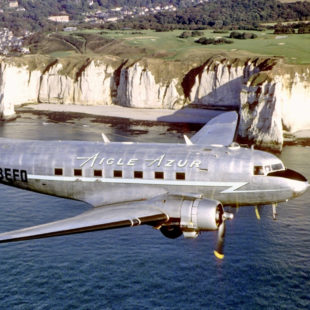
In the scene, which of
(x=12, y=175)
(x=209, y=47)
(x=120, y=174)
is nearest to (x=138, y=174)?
(x=120, y=174)

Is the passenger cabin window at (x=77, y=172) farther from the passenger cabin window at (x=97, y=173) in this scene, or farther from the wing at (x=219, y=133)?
the wing at (x=219, y=133)

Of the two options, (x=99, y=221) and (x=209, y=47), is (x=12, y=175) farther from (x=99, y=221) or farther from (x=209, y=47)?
(x=209, y=47)

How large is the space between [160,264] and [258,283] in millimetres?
8661

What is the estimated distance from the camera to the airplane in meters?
32.0

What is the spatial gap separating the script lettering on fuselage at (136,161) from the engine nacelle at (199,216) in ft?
11.1

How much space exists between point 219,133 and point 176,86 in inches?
2826

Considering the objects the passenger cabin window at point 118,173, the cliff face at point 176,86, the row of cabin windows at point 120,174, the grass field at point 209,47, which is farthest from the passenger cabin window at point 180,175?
the grass field at point 209,47

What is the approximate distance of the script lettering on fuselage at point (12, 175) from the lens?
39356 mm

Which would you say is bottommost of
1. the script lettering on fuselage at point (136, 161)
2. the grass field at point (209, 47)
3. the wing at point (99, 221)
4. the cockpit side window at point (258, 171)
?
the wing at point (99, 221)

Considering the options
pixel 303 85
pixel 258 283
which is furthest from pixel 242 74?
pixel 258 283

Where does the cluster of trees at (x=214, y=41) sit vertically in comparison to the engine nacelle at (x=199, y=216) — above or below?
above

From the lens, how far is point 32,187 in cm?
3962

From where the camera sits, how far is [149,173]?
3531 centimetres

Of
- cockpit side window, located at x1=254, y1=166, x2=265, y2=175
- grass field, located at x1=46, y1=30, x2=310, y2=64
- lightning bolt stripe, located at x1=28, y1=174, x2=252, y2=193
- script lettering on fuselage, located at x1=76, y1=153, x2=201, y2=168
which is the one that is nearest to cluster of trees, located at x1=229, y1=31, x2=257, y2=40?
grass field, located at x1=46, y1=30, x2=310, y2=64
